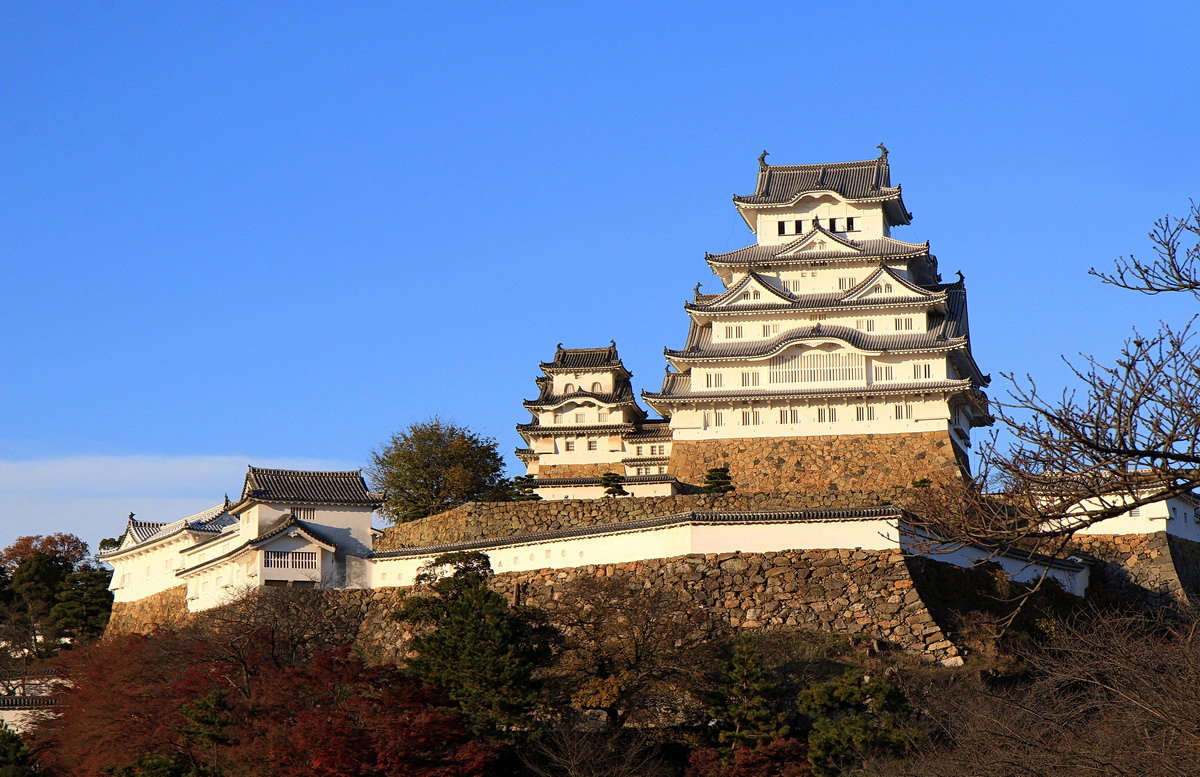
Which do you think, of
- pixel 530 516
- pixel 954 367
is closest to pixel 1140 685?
pixel 530 516

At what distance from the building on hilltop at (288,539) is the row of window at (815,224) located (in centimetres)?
1627

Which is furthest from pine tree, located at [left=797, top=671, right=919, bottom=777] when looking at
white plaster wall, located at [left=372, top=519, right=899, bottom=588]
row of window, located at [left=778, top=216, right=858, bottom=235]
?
row of window, located at [left=778, top=216, right=858, bottom=235]

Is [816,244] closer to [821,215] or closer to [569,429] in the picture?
[821,215]

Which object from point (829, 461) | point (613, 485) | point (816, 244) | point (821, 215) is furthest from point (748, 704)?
point (821, 215)

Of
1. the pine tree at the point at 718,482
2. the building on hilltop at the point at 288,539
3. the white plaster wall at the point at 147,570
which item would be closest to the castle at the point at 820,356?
the pine tree at the point at 718,482

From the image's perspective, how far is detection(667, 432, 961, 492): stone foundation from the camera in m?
40.3

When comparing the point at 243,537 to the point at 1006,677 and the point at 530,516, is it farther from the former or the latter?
the point at 1006,677

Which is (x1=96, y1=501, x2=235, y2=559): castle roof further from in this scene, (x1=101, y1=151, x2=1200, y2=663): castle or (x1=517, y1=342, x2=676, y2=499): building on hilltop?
(x1=517, y1=342, x2=676, y2=499): building on hilltop

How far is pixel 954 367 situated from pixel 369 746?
78.5 ft

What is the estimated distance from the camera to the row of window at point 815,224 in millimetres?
46062

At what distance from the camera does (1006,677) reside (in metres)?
29.0

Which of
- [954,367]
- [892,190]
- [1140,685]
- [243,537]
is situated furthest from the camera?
[892,190]

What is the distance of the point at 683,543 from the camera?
107 feet

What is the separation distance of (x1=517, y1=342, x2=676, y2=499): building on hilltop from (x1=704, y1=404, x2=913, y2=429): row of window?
7108 mm
